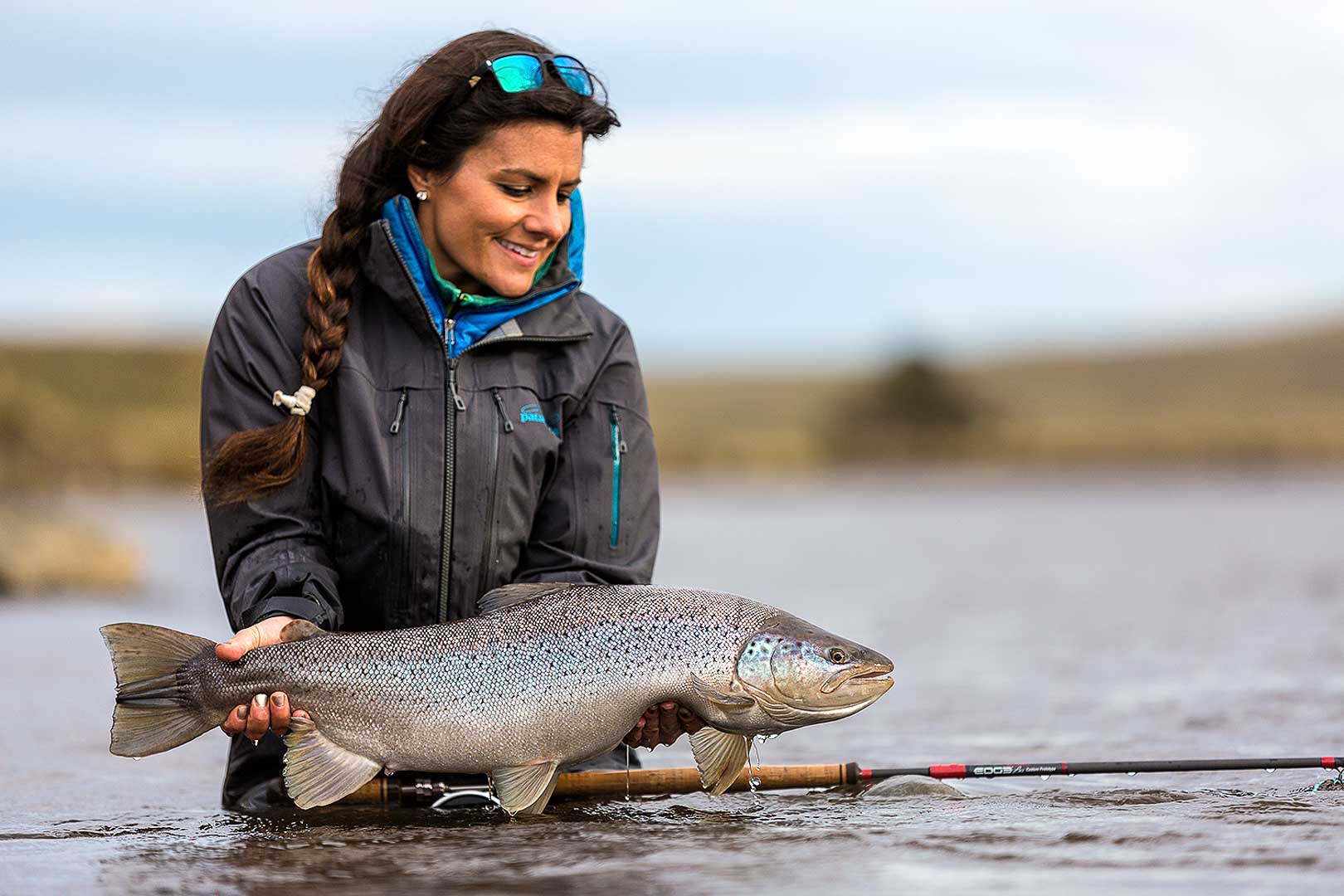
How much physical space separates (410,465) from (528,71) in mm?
1289

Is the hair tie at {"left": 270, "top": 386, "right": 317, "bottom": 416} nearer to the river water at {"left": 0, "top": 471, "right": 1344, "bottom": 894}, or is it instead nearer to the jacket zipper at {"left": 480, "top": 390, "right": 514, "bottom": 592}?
the jacket zipper at {"left": 480, "top": 390, "right": 514, "bottom": 592}

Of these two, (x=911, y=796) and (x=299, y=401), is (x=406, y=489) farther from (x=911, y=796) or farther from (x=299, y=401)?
(x=911, y=796)

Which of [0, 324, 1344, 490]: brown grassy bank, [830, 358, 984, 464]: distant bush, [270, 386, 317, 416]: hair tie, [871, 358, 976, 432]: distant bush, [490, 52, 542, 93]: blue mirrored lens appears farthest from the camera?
[871, 358, 976, 432]: distant bush

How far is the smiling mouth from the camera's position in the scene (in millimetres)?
5418

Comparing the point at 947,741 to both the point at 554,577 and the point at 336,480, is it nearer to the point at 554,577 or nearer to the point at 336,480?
the point at 554,577

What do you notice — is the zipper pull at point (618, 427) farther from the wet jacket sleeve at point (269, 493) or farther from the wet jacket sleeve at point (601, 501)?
the wet jacket sleeve at point (269, 493)

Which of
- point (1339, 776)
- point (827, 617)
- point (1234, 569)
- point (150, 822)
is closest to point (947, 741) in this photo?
point (1339, 776)

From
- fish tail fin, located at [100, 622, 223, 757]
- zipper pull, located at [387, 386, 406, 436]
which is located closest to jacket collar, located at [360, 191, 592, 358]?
zipper pull, located at [387, 386, 406, 436]

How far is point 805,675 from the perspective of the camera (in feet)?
15.8

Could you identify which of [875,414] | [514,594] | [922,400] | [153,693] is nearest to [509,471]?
[514,594]

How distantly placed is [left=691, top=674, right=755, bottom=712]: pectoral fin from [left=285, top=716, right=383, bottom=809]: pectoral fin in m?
0.95

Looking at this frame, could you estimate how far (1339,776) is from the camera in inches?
217

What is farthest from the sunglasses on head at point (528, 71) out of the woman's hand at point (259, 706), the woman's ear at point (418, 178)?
the woman's hand at point (259, 706)

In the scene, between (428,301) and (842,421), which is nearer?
(428,301)
